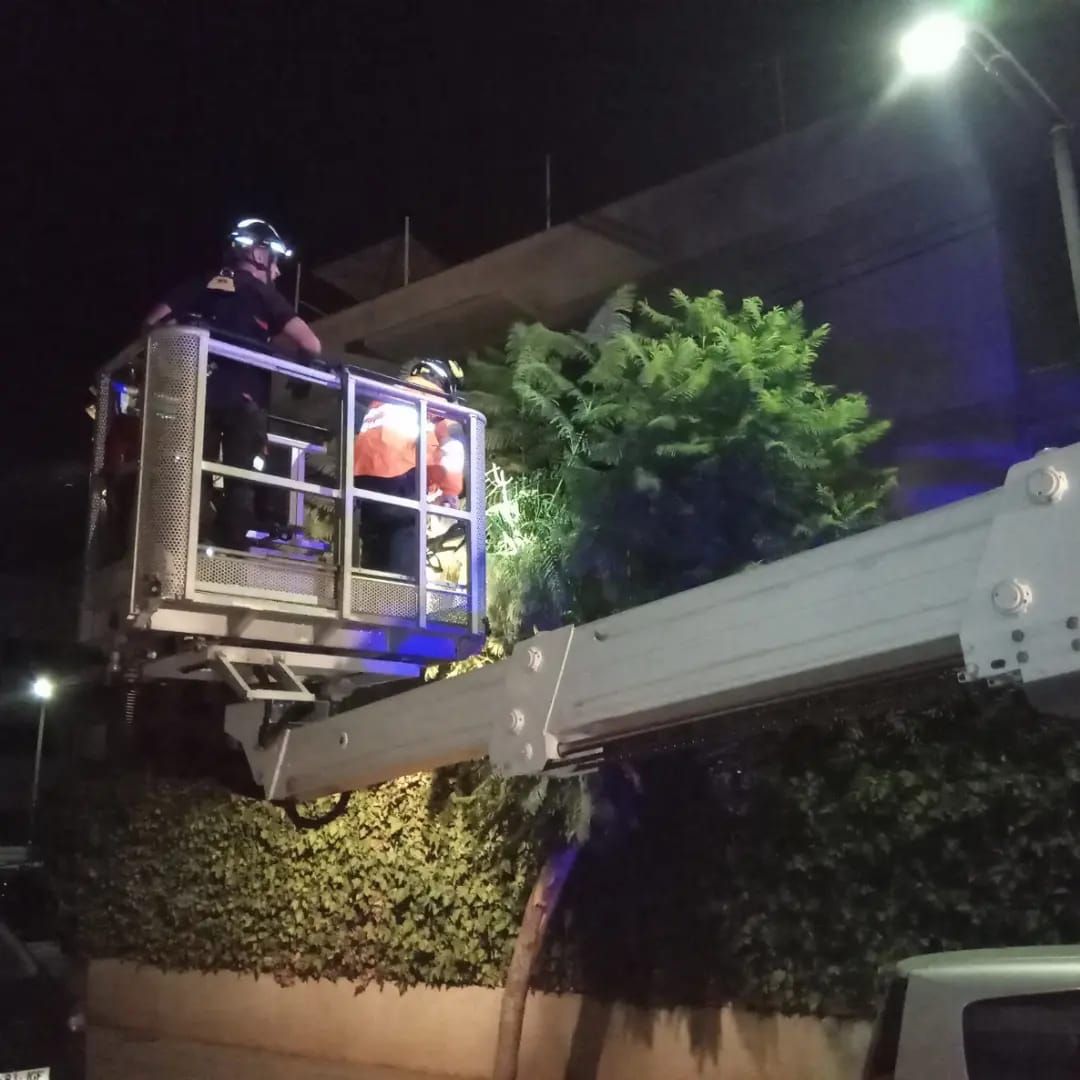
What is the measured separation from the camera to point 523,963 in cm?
696

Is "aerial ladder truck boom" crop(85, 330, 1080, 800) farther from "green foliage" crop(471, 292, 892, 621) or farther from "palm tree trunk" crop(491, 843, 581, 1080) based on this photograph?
"palm tree trunk" crop(491, 843, 581, 1080)

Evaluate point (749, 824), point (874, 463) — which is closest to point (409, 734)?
point (749, 824)

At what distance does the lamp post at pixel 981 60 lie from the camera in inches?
240

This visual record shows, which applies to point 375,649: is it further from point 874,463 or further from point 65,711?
point 65,711

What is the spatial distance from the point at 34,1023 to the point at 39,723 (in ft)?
74.9

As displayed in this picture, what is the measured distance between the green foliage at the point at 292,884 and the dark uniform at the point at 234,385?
3.05 m

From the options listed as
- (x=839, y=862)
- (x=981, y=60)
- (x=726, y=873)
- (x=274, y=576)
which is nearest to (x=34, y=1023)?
(x=274, y=576)

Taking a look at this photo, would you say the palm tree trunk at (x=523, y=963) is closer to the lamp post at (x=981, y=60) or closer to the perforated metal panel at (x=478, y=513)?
the perforated metal panel at (x=478, y=513)

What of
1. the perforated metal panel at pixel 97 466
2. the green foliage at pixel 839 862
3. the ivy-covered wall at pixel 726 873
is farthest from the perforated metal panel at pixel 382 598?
the green foliage at pixel 839 862

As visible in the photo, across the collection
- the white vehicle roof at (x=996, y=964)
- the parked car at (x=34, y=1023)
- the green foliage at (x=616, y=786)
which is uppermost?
the green foliage at (x=616, y=786)

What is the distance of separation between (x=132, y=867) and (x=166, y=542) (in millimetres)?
7220

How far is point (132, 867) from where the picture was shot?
10852mm

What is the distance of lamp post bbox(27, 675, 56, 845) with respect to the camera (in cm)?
2369

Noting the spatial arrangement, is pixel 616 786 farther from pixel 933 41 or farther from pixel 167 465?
pixel 933 41
